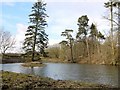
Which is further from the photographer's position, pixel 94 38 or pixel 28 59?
pixel 94 38

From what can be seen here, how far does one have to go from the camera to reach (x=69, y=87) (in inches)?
437

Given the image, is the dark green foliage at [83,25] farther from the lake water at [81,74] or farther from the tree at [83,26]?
the lake water at [81,74]

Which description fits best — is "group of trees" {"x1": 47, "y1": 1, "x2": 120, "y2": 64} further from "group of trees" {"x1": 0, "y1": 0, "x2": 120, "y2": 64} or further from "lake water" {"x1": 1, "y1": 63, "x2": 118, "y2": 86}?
"lake water" {"x1": 1, "y1": 63, "x2": 118, "y2": 86}

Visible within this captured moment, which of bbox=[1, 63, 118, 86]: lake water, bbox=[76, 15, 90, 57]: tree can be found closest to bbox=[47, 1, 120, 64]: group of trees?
bbox=[76, 15, 90, 57]: tree

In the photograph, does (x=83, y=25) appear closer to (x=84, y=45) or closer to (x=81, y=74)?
(x=84, y=45)

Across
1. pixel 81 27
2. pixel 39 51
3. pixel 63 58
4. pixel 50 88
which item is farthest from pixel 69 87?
pixel 63 58

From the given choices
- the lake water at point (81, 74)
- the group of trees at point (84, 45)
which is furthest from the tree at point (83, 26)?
the lake water at point (81, 74)

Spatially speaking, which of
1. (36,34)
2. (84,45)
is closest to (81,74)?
(36,34)

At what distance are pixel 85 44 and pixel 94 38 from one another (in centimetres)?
304

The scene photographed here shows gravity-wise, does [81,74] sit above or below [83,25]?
below

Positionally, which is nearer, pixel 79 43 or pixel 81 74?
pixel 81 74

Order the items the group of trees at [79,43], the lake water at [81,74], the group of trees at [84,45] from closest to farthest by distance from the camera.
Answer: the lake water at [81,74]
the group of trees at [79,43]
the group of trees at [84,45]

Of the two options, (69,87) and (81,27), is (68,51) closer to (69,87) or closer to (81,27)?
(81,27)

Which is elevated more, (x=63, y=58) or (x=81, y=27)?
(x=81, y=27)
